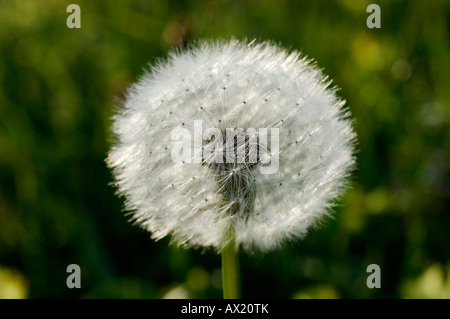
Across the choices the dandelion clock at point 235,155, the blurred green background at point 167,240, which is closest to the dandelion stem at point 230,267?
the dandelion clock at point 235,155

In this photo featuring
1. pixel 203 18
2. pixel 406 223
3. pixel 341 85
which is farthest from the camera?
pixel 203 18

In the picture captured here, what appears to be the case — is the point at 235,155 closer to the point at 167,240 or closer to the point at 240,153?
the point at 240,153

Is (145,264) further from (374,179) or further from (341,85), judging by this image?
(341,85)

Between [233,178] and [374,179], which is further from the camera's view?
[374,179]

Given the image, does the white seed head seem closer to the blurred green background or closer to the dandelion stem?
the dandelion stem

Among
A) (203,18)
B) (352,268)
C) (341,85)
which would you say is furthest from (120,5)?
(352,268)

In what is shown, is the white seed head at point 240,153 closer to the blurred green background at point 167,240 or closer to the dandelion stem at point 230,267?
the dandelion stem at point 230,267

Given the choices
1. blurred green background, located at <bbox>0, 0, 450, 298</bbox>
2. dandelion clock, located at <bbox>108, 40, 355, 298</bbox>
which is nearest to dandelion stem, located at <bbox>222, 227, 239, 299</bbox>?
dandelion clock, located at <bbox>108, 40, 355, 298</bbox>
